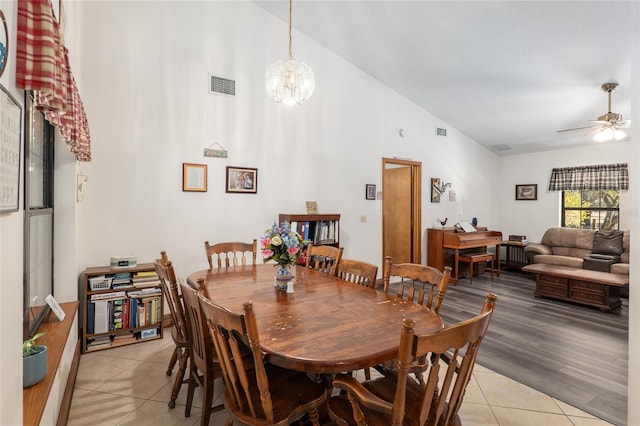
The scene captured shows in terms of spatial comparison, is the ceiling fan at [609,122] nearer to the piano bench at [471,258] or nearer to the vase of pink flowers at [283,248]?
the piano bench at [471,258]

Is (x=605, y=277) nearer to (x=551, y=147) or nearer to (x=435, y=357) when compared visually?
(x=551, y=147)

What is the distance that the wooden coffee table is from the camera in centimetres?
416

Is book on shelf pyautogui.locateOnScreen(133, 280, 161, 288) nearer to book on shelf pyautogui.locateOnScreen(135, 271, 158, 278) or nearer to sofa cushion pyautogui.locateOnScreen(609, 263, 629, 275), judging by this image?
book on shelf pyautogui.locateOnScreen(135, 271, 158, 278)

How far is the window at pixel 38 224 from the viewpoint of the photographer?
5.64ft

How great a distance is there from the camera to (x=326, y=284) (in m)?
2.35

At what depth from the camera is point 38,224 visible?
6.95 ft

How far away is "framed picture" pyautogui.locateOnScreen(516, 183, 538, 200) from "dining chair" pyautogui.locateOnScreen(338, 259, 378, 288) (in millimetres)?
5761

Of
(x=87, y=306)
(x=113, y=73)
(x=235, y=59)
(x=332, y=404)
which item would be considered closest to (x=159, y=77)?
(x=113, y=73)

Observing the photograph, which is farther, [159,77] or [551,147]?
[551,147]

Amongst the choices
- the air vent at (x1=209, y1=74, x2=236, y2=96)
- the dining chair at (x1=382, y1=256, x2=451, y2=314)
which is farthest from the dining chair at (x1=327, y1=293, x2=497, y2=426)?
the air vent at (x1=209, y1=74, x2=236, y2=96)

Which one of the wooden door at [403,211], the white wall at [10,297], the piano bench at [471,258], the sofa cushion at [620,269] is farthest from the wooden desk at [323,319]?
the sofa cushion at [620,269]

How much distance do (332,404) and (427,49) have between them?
3.99m

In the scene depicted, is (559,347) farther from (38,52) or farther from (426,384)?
(38,52)

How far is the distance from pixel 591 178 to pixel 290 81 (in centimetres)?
594
